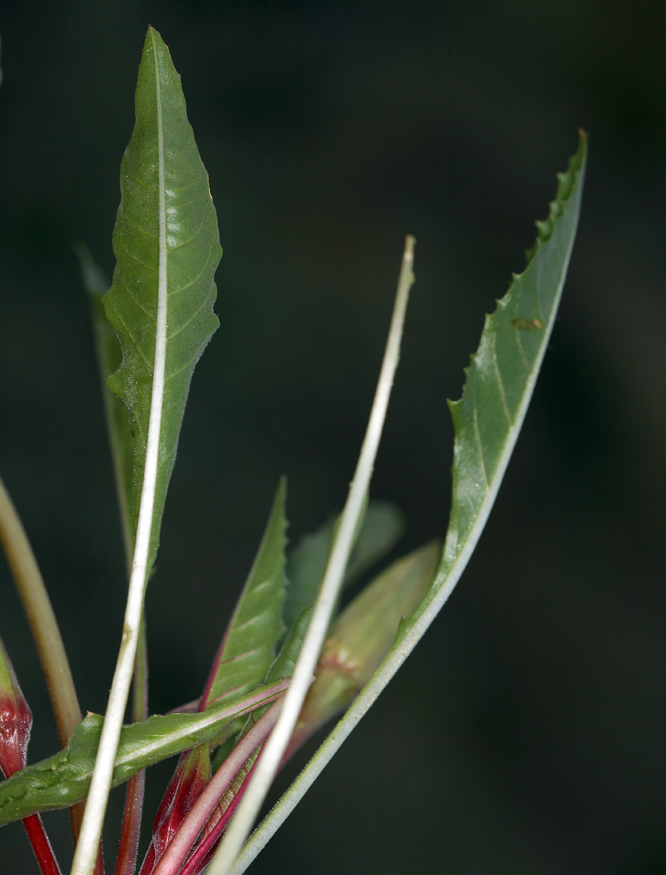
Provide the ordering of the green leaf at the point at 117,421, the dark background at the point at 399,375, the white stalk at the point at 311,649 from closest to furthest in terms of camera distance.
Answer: the white stalk at the point at 311,649
the green leaf at the point at 117,421
the dark background at the point at 399,375

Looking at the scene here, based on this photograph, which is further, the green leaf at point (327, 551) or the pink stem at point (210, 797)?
the green leaf at point (327, 551)

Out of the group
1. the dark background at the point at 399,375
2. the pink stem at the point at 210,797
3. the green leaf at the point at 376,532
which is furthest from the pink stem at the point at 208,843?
the dark background at the point at 399,375

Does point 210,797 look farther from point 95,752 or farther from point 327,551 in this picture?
point 327,551

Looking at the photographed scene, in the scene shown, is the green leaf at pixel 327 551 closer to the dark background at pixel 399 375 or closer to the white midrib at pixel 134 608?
the white midrib at pixel 134 608

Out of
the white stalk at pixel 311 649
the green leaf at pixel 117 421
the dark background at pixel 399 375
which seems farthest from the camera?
the dark background at pixel 399 375

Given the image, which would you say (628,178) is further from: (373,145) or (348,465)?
(348,465)

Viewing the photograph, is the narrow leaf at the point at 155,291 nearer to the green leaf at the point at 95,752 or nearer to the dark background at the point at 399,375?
the green leaf at the point at 95,752

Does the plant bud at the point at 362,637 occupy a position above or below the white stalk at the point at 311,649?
below
